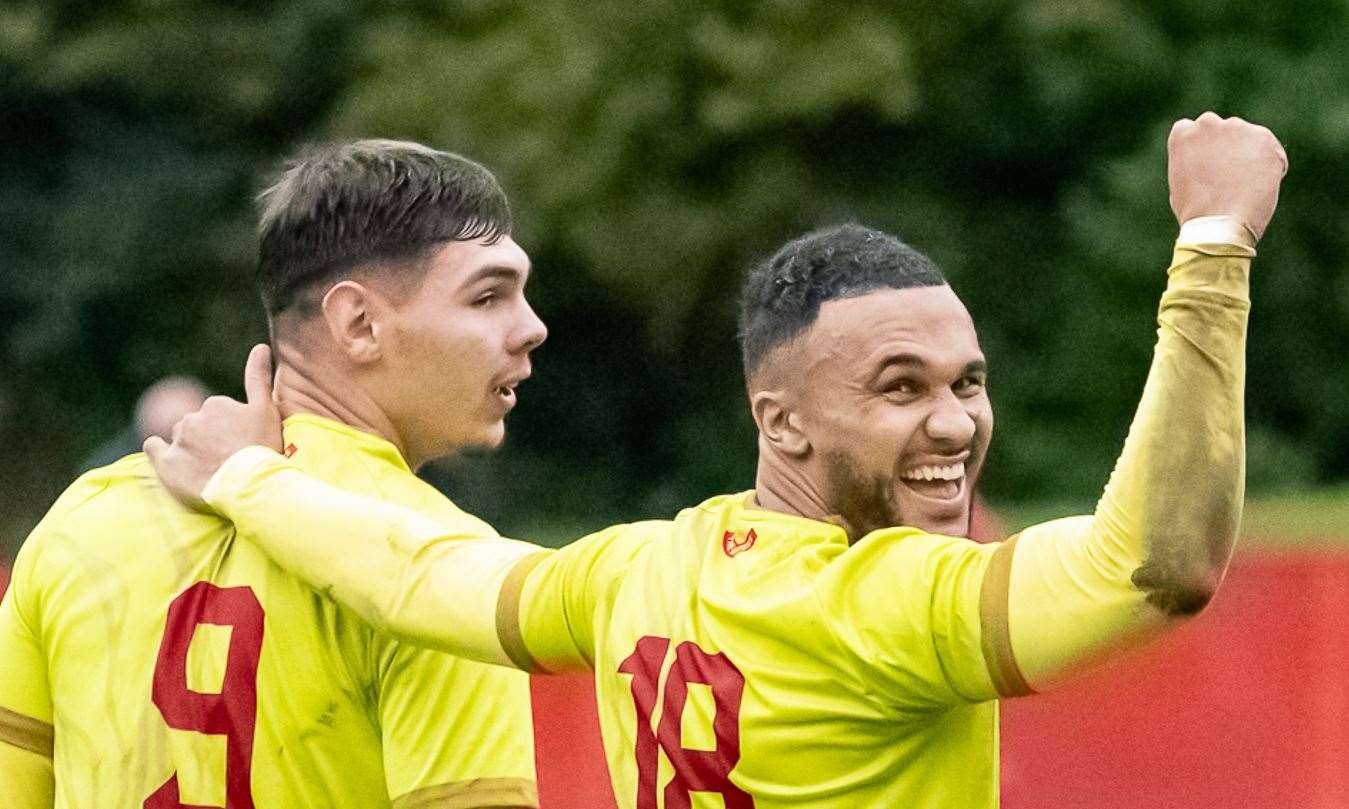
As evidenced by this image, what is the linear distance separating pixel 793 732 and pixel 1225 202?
0.87 metres

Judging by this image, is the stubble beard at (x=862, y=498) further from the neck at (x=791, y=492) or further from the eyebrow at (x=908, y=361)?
the eyebrow at (x=908, y=361)

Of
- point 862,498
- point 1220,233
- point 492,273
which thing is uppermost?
point 492,273

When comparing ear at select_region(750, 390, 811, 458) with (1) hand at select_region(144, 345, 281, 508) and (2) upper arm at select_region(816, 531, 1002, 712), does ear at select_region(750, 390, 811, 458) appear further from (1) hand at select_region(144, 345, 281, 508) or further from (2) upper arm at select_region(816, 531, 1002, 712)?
(1) hand at select_region(144, 345, 281, 508)

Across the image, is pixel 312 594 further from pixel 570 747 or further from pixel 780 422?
pixel 570 747

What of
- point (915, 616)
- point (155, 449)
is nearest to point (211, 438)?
point (155, 449)

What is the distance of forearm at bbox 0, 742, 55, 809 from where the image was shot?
333 cm

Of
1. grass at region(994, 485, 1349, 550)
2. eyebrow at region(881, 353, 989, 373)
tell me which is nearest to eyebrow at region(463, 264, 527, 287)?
eyebrow at region(881, 353, 989, 373)

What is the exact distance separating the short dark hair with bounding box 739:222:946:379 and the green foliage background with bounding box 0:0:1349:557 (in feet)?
39.0

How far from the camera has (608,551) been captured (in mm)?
3158

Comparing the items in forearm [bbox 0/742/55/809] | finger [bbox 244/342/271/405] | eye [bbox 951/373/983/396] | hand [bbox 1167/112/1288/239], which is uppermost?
finger [bbox 244/342/271/405]

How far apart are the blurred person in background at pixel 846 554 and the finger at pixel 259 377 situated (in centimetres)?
4

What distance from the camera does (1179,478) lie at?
2434 millimetres

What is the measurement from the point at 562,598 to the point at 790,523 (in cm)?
35

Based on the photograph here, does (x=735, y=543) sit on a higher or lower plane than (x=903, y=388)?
lower
